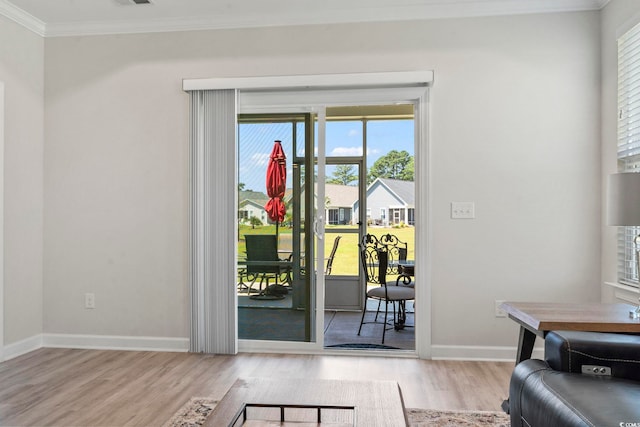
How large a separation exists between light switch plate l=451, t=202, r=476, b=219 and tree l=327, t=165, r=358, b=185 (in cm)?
264

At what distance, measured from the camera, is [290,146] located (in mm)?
4004

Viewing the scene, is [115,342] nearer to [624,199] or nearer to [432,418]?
[432,418]

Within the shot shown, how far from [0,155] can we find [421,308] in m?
3.39

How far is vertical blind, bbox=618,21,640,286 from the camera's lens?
3.14 m

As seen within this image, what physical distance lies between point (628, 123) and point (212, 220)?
3.08 m

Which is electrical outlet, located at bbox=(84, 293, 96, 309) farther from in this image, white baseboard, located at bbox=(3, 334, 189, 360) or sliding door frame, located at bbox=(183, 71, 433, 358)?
sliding door frame, located at bbox=(183, 71, 433, 358)

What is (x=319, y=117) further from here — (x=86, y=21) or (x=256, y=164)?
(x=86, y=21)

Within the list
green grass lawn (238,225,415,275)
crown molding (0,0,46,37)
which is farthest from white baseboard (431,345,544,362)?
crown molding (0,0,46,37)

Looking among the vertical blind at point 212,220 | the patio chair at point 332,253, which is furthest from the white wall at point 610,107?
the patio chair at point 332,253

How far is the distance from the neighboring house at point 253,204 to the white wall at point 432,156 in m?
0.48

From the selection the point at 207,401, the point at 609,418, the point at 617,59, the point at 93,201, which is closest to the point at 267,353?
the point at 207,401

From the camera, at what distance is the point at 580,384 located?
1.75 meters

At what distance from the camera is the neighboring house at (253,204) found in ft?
13.2

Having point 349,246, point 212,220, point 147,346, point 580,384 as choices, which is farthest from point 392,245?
point 580,384
